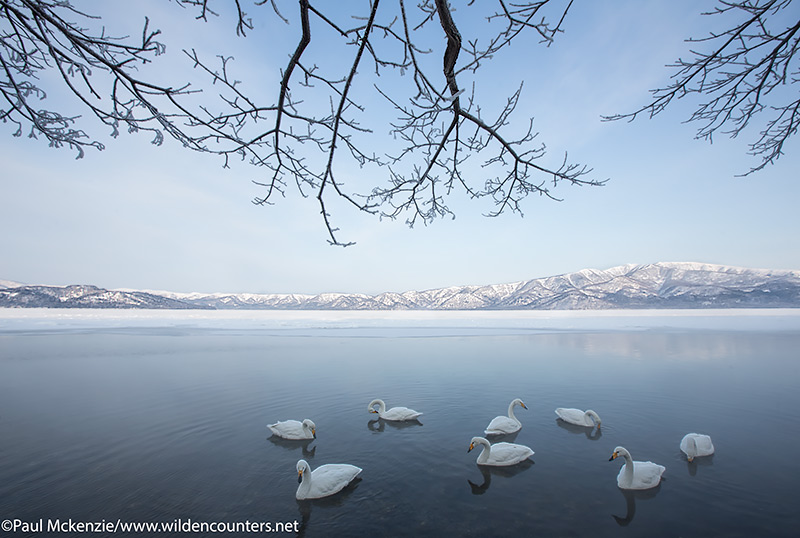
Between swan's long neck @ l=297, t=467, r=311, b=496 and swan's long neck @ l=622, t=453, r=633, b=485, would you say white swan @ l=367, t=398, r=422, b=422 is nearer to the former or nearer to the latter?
swan's long neck @ l=297, t=467, r=311, b=496

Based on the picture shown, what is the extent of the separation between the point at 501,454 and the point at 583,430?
8.68 feet

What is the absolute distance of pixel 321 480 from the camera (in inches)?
198

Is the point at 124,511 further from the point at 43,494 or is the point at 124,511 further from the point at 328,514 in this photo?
the point at 328,514

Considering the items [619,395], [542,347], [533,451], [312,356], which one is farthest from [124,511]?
[542,347]

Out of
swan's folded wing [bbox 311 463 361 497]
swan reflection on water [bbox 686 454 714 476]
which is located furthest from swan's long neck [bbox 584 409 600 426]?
swan's folded wing [bbox 311 463 361 497]

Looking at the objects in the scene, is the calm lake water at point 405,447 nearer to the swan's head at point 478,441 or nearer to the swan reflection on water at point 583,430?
the swan reflection on water at point 583,430

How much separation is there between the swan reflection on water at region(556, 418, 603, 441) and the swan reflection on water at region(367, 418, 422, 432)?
3.18 metres

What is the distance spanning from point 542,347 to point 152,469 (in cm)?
1915

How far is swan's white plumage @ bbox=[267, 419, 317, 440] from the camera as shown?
698 cm

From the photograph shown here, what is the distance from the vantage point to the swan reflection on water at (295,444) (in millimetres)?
6465

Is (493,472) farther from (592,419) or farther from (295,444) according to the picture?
(295,444)

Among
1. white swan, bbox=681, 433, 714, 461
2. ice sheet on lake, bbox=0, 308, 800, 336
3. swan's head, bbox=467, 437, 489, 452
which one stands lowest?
ice sheet on lake, bbox=0, 308, 800, 336

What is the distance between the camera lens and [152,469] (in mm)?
5691

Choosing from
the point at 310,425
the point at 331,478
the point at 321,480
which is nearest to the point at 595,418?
the point at 331,478
